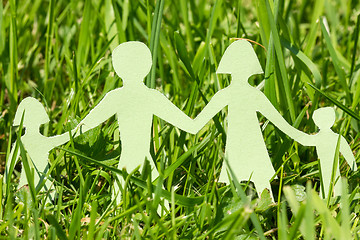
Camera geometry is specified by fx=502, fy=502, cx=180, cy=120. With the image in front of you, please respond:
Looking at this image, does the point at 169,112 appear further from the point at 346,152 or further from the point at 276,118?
the point at 346,152

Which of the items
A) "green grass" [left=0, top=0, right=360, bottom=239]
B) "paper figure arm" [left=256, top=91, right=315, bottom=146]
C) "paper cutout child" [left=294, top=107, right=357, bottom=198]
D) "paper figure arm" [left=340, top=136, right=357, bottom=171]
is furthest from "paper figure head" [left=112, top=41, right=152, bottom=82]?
"paper figure arm" [left=340, top=136, right=357, bottom=171]

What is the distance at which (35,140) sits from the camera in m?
1.43

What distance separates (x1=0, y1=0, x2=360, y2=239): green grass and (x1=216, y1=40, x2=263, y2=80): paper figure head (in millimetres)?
124

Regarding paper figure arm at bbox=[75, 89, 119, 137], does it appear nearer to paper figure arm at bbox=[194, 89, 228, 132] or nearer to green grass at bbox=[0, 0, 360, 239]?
green grass at bbox=[0, 0, 360, 239]

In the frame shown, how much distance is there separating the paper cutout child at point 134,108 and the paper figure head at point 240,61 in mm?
189

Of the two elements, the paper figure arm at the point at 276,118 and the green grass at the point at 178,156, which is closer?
the green grass at the point at 178,156

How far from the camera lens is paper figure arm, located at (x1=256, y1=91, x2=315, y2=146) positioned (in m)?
1.43

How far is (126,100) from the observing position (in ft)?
4.64

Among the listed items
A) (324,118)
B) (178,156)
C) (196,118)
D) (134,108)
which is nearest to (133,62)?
(134,108)

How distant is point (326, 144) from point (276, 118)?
0.54 ft

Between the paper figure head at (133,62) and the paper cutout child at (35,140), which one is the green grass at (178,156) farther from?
the paper figure head at (133,62)

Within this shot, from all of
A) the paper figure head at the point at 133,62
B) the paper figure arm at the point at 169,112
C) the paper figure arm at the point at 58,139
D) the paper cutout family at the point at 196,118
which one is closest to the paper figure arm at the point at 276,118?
the paper cutout family at the point at 196,118

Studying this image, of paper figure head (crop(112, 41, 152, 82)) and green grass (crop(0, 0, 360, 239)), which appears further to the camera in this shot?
paper figure head (crop(112, 41, 152, 82))

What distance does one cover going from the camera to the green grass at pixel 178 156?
4.10 ft
